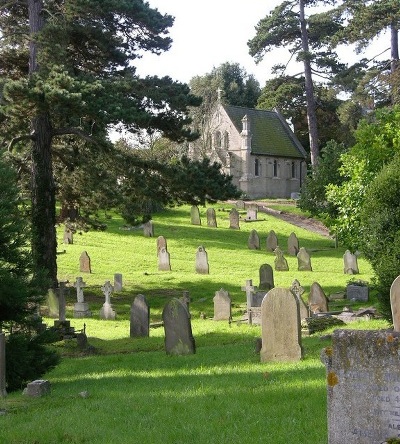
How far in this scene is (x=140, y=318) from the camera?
60.5 ft

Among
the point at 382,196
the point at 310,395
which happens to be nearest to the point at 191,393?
the point at 310,395

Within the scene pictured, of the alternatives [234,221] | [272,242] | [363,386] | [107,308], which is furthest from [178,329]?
[234,221]

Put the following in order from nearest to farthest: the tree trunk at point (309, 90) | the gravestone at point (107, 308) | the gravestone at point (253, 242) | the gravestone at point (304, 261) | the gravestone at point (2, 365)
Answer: the gravestone at point (2, 365)
the gravestone at point (107, 308)
the gravestone at point (304, 261)
the gravestone at point (253, 242)
the tree trunk at point (309, 90)

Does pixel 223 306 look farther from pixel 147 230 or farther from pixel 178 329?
pixel 147 230

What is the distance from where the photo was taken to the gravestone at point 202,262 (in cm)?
2970

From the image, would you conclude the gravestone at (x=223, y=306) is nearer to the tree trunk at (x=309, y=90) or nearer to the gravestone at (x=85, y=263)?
the gravestone at (x=85, y=263)

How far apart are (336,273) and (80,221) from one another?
10.2m

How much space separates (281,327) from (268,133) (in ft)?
184

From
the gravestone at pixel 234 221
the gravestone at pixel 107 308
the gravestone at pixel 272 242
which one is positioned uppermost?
the gravestone at pixel 234 221

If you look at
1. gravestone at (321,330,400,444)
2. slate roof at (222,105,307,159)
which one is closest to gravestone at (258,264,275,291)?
gravestone at (321,330,400,444)

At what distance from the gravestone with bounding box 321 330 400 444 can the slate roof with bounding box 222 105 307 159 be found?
59.4 metres

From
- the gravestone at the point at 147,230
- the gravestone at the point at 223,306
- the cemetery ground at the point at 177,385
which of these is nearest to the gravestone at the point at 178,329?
the cemetery ground at the point at 177,385

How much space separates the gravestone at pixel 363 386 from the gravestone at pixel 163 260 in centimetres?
2497

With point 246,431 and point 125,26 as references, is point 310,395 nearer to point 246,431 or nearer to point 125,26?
point 246,431
